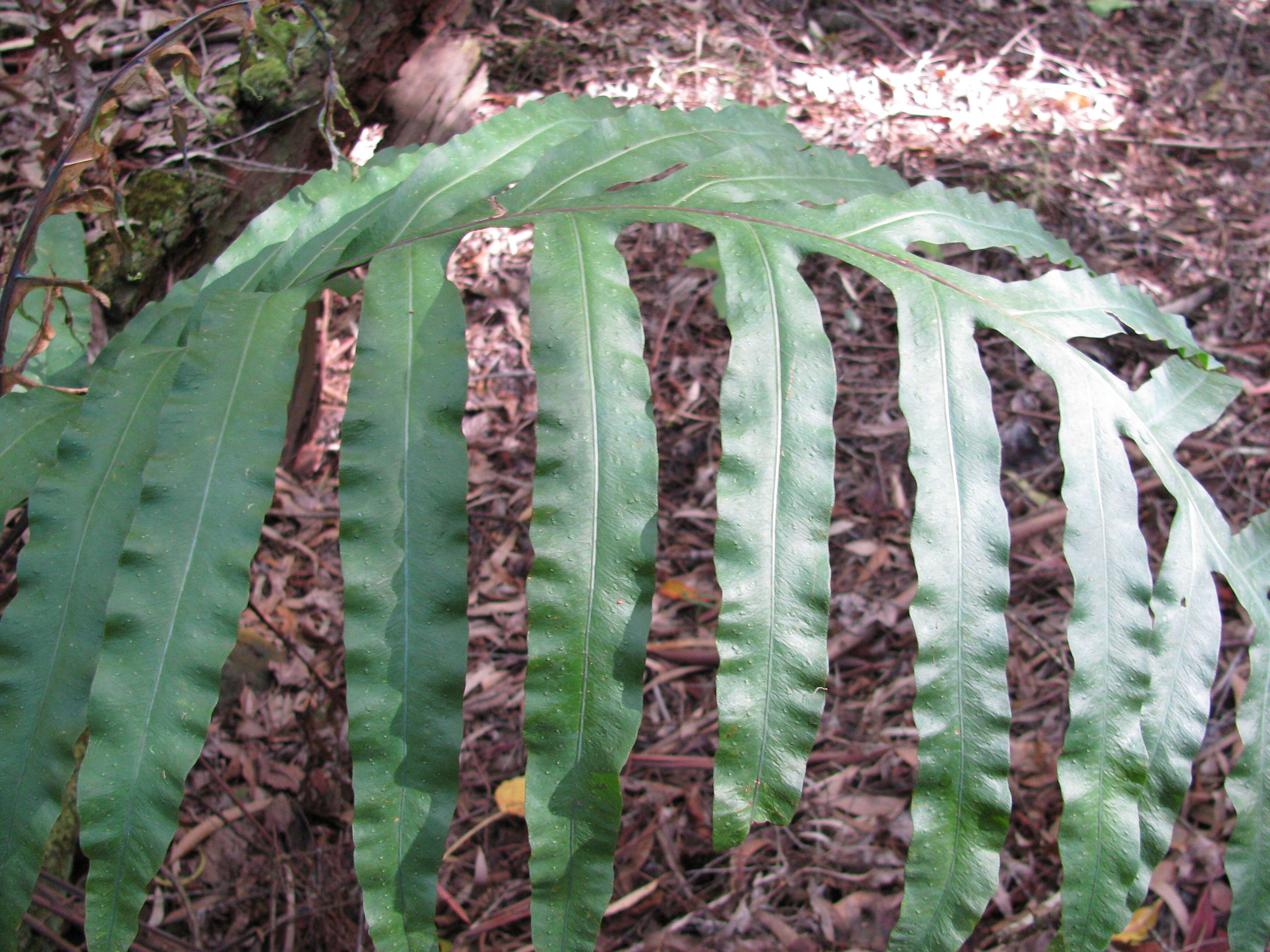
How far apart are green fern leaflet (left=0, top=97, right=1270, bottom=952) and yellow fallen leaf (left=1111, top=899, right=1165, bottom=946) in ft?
2.99

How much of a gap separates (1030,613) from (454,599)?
1.78m

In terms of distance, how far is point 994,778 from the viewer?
32.0 inches

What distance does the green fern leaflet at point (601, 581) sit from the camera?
0.78m

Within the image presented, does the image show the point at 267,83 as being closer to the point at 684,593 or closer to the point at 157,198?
the point at 157,198

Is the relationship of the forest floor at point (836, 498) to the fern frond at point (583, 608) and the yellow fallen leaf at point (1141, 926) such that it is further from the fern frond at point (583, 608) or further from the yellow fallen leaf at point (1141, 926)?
the fern frond at point (583, 608)

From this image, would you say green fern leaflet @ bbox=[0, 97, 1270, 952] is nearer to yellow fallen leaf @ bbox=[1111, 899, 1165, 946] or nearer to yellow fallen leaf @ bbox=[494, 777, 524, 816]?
yellow fallen leaf @ bbox=[1111, 899, 1165, 946]

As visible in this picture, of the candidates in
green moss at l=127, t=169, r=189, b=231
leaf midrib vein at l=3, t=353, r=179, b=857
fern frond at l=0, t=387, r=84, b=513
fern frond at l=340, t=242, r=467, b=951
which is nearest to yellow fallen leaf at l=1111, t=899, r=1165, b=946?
fern frond at l=340, t=242, r=467, b=951

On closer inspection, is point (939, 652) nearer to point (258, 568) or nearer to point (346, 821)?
point (346, 821)

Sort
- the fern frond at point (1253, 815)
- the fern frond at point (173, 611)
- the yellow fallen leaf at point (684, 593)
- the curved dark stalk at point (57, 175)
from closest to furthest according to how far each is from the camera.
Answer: the fern frond at point (173, 611), the fern frond at point (1253, 815), the curved dark stalk at point (57, 175), the yellow fallen leaf at point (684, 593)

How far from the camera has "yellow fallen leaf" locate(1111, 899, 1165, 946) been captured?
167 cm

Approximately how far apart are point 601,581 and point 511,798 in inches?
46.6

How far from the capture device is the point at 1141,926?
5.55ft

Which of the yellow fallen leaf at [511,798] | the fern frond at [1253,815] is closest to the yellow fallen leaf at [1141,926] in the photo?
the fern frond at [1253,815]

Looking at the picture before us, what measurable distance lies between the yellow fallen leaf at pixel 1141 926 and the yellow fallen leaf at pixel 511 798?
1.23 metres
